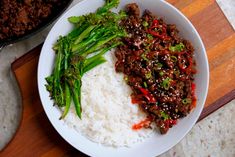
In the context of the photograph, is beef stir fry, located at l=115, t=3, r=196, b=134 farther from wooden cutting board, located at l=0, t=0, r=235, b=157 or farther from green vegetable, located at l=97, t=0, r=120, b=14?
wooden cutting board, located at l=0, t=0, r=235, b=157

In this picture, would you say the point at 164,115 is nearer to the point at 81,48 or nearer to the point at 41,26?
the point at 81,48

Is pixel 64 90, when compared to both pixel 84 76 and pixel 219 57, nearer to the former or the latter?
pixel 84 76

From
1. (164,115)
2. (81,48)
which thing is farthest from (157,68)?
(81,48)

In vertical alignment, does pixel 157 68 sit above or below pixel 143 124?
above

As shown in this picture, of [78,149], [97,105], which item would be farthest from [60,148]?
[97,105]

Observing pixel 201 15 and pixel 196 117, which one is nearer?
pixel 196 117
